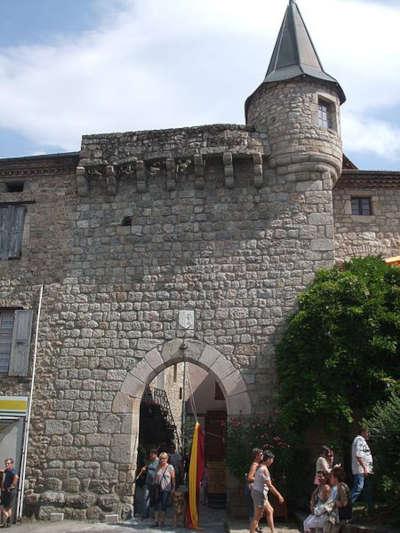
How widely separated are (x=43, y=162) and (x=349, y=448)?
28.3 ft

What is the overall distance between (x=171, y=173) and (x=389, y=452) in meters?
6.79

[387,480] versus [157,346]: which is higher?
[157,346]

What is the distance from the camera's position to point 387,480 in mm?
6680

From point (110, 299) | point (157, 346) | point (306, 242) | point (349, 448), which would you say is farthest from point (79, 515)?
point (306, 242)

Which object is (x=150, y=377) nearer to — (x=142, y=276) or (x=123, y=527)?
(x=142, y=276)

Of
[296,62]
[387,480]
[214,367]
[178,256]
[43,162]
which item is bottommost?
[387,480]

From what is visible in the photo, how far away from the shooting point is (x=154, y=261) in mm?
10773

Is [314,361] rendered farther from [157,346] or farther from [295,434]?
[157,346]

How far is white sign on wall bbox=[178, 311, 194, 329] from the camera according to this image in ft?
33.6

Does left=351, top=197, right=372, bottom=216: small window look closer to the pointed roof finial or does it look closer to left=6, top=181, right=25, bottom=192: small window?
the pointed roof finial

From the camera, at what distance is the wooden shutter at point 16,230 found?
11320 mm

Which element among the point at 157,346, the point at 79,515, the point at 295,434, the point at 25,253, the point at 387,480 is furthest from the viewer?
the point at 25,253

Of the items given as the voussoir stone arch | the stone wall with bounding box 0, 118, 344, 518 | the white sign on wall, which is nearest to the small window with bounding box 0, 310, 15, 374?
the stone wall with bounding box 0, 118, 344, 518

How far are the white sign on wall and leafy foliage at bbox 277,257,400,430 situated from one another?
192cm
